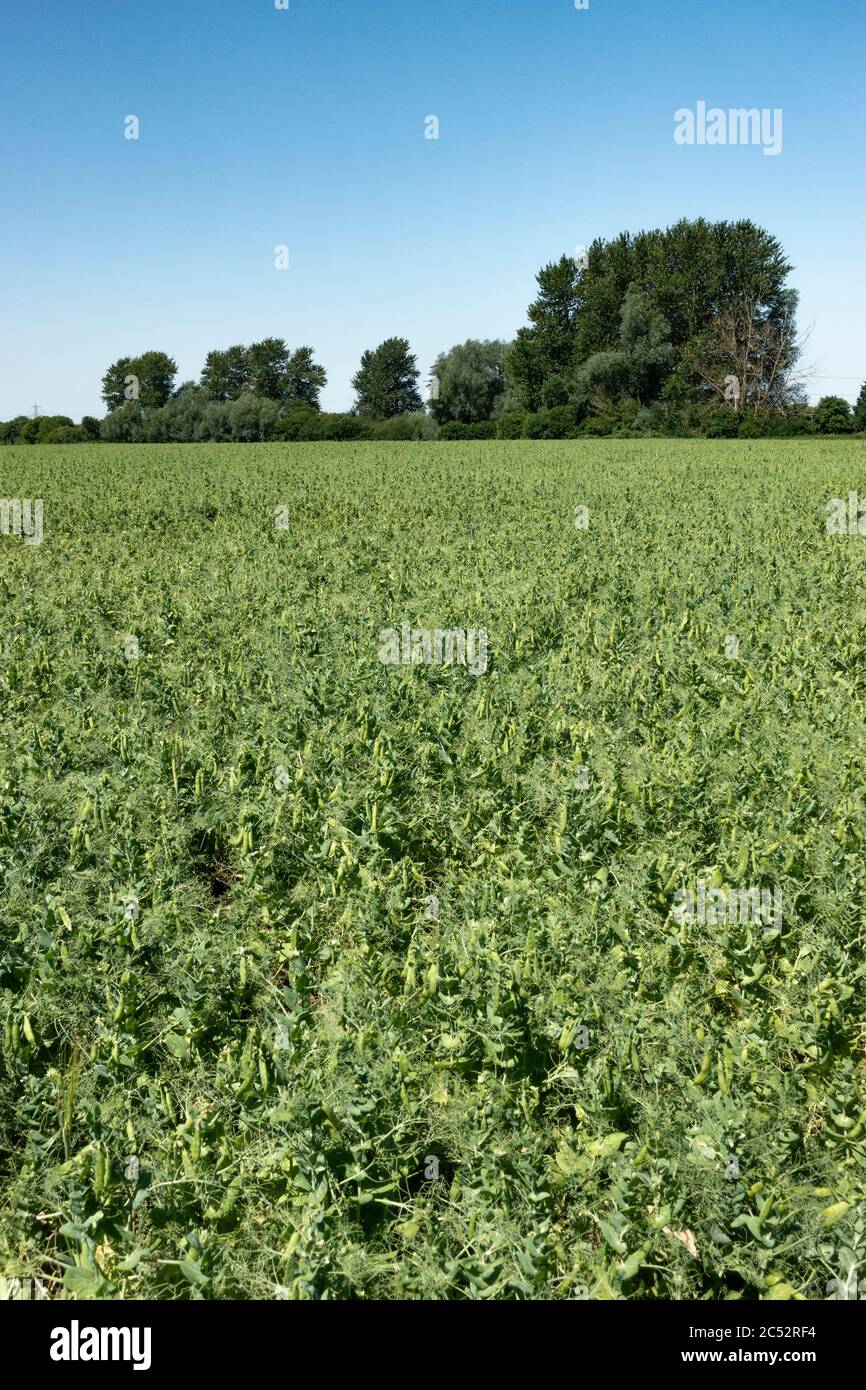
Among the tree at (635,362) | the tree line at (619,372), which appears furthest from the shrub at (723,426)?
the tree at (635,362)

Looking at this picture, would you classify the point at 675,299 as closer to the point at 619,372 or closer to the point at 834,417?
the point at 619,372

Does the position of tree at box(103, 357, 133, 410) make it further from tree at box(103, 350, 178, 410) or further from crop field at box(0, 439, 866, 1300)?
crop field at box(0, 439, 866, 1300)

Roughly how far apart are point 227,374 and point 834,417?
72.3 metres

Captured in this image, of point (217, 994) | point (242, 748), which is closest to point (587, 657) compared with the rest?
point (242, 748)

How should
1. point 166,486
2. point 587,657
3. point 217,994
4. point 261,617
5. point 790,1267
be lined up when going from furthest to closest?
point 166,486 < point 261,617 < point 587,657 < point 217,994 < point 790,1267

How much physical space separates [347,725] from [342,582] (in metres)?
5.54

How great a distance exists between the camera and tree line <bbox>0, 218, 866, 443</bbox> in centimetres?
6269

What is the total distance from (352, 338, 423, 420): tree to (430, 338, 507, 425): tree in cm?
2835

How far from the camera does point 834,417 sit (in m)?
57.0

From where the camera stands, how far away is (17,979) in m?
3.94

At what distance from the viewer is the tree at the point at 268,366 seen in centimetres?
10425

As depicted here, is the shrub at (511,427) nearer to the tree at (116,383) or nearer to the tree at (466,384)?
the tree at (466,384)

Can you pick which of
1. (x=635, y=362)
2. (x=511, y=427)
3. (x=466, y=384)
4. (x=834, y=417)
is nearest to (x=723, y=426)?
(x=834, y=417)
